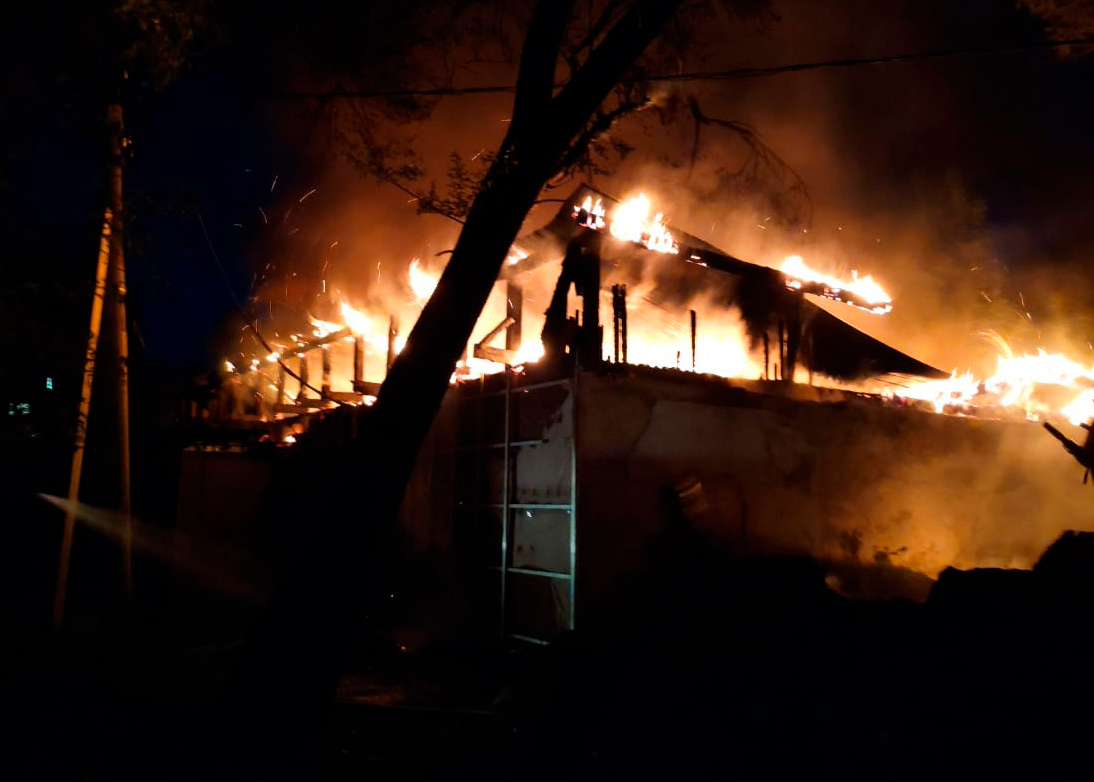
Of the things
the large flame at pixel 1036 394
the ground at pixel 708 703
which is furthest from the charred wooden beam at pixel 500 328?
the large flame at pixel 1036 394

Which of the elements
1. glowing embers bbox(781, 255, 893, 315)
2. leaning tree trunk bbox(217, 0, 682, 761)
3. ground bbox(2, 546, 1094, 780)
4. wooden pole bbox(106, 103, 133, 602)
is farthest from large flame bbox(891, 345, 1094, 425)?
wooden pole bbox(106, 103, 133, 602)

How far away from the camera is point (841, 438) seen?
11.3 meters

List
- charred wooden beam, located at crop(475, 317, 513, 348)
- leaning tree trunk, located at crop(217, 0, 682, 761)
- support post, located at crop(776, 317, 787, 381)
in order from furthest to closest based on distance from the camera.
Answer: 1. support post, located at crop(776, 317, 787, 381)
2. charred wooden beam, located at crop(475, 317, 513, 348)
3. leaning tree trunk, located at crop(217, 0, 682, 761)

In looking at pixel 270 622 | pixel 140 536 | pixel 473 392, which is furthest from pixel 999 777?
pixel 140 536

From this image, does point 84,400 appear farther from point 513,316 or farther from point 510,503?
point 513,316

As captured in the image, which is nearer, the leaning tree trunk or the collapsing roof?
the leaning tree trunk

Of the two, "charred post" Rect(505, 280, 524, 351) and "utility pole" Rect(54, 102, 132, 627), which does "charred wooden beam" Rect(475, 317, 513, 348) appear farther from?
"utility pole" Rect(54, 102, 132, 627)

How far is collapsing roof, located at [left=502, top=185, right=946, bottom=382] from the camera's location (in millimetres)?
12182

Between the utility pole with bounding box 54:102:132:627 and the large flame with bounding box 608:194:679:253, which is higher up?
the large flame with bounding box 608:194:679:253

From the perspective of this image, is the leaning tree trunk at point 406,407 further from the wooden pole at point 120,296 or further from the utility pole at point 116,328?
the wooden pole at point 120,296

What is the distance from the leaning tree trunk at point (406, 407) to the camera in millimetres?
5531

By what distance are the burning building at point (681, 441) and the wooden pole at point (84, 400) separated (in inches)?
126

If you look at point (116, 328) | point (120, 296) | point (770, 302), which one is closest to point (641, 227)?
point (770, 302)

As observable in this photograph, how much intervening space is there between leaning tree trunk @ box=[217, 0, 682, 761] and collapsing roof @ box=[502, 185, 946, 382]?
4.33m
